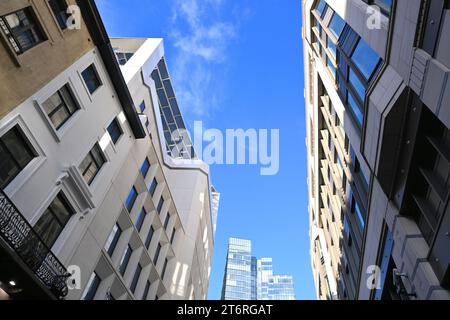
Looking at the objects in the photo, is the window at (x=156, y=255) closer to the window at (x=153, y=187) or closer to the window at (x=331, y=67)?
the window at (x=153, y=187)

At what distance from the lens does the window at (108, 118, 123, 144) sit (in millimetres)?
20047

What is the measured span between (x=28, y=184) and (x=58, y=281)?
3831mm

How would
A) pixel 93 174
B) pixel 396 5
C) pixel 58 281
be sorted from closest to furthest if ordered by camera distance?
1. pixel 396 5
2. pixel 58 281
3. pixel 93 174

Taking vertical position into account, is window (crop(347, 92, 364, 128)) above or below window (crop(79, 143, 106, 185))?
above

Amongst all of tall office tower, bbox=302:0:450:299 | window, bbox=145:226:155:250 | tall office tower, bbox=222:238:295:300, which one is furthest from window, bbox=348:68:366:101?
tall office tower, bbox=222:238:295:300

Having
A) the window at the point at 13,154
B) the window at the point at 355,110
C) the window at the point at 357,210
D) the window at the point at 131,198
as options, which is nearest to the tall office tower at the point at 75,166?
the window at the point at 13,154

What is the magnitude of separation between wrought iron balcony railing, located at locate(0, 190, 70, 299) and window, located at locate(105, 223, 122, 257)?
255 inches

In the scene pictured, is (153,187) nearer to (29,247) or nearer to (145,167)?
(145,167)

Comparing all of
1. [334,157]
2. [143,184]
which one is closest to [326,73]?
[334,157]

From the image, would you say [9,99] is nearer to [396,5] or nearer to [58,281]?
[58,281]

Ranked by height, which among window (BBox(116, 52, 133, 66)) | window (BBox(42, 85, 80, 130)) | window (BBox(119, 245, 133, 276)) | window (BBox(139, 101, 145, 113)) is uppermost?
window (BBox(116, 52, 133, 66))

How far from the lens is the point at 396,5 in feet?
37.4

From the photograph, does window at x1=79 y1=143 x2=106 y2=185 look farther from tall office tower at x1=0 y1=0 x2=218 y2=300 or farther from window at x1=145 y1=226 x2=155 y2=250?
window at x1=145 y1=226 x2=155 y2=250

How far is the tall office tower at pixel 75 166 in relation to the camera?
1157 centimetres
